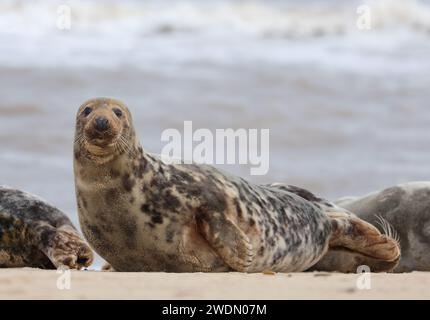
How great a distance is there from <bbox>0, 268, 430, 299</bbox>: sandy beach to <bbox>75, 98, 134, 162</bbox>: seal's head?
611 millimetres

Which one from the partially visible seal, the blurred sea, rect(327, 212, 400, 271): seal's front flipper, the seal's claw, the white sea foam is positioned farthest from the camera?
the white sea foam

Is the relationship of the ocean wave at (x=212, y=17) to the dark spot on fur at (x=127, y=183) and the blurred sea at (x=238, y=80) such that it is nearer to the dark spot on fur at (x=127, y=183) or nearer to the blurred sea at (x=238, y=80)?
the blurred sea at (x=238, y=80)

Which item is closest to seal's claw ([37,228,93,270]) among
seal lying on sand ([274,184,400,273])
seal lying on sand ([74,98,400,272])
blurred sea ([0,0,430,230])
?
seal lying on sand ([74,98,400,272])

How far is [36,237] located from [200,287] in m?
1.81

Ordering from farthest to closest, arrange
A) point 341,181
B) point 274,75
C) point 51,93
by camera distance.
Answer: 1. point 274,75
2. point 51,93
3. point 341,181

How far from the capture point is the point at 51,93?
51.1ft

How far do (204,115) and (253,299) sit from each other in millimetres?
11067

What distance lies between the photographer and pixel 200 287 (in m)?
4.13

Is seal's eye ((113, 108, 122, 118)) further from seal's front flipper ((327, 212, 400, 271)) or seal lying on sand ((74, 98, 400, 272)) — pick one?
seal's front flipper ((327, 212, 400, 271))

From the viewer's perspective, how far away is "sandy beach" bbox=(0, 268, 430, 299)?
3869 millimetres

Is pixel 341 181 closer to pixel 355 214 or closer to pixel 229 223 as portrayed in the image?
pixel 355 214

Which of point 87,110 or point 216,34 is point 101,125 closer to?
point 87,110

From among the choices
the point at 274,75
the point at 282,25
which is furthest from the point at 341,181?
the point at 282,25

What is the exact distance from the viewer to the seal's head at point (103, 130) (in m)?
4.98
